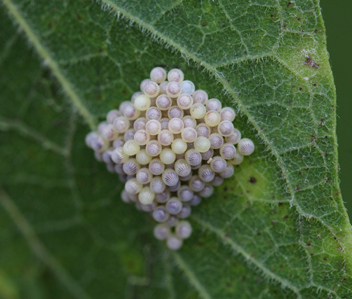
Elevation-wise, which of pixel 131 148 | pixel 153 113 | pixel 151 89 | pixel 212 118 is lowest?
pixel 212 118

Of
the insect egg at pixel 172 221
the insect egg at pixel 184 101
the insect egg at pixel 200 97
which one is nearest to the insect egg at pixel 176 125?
the insect egg at pixel 184 101

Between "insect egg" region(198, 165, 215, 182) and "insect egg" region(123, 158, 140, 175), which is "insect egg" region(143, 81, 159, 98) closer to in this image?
"insect egg" region(123, 158, 140, 175)

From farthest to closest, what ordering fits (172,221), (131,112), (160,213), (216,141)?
(172,221) → (160,213) → (131,112) → (216,141)

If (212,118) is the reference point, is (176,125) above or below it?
above

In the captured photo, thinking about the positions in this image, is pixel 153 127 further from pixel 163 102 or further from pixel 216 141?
pixel 216 141

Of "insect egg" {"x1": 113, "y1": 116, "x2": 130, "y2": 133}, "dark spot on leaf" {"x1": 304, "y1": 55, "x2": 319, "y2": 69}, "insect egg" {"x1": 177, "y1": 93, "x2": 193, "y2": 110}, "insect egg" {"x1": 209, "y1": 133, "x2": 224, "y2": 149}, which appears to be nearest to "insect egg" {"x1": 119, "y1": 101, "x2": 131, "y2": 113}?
"insect egg" {"x1": 113, "y1": 116, "x2": 130, "y2": 133}

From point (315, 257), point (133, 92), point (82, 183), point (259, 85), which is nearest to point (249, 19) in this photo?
point (259, 85)

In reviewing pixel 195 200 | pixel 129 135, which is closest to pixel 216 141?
pixel 195 200
